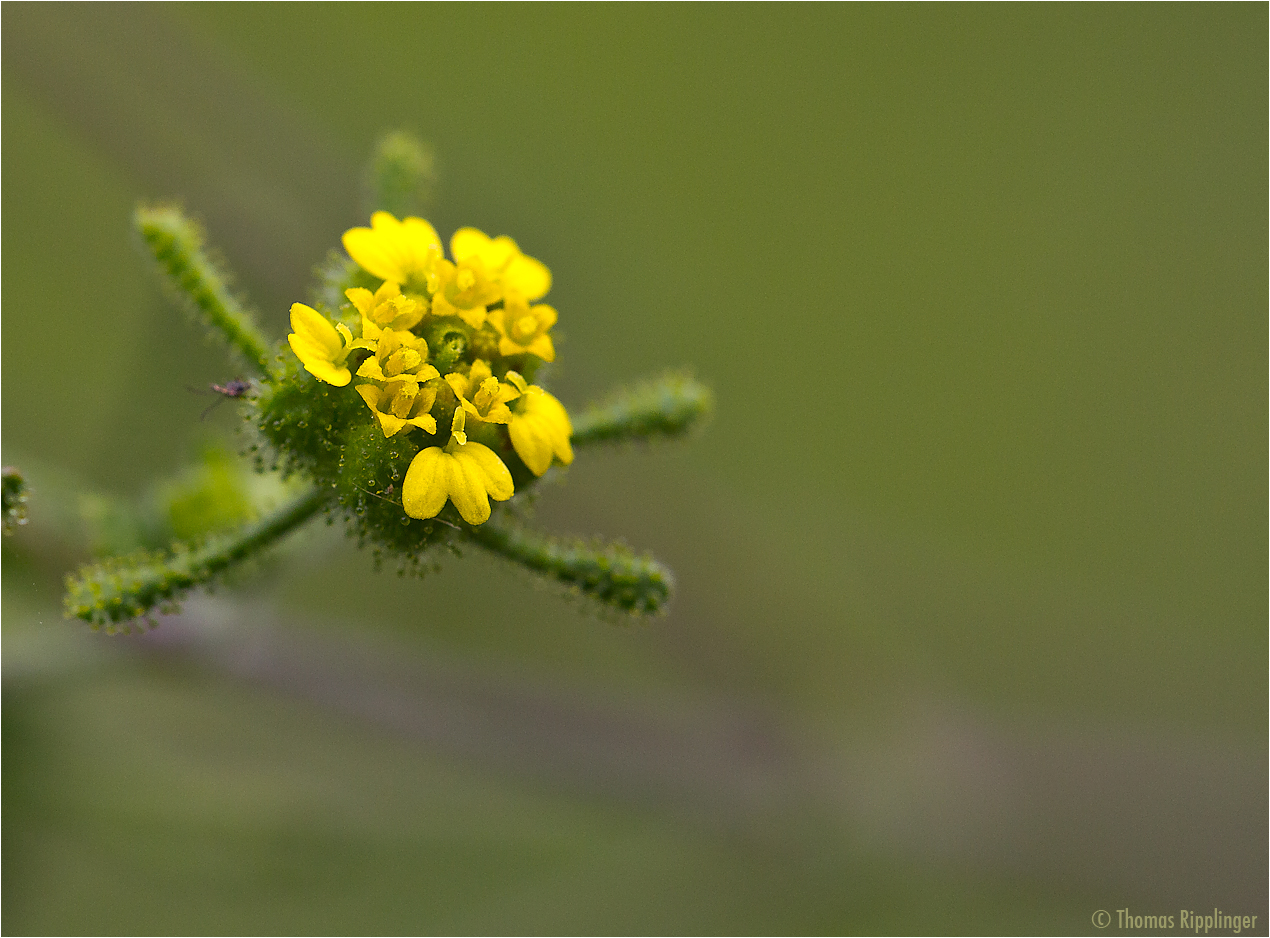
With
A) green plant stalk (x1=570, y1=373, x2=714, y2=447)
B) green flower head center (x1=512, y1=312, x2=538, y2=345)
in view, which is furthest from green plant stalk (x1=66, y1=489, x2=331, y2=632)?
green plant stalk (x1=570, y1=373, x2=714, y2=447)

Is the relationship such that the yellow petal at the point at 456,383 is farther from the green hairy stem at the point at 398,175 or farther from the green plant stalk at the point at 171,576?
the green hairy stem at the point at 398,175

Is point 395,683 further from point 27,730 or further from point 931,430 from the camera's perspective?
point 931,430

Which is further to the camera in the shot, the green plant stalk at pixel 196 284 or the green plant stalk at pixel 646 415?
the green plant stalk at pixel 646 415

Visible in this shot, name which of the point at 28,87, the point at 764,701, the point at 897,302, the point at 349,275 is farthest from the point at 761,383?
the point at 349,275

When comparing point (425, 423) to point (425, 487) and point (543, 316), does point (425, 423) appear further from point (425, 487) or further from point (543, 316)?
point (543, 316)

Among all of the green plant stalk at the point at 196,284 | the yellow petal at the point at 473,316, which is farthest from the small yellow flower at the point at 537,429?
the green plant stalk at the point at 196,284

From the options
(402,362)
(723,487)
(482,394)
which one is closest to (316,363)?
Result: (402,362)
